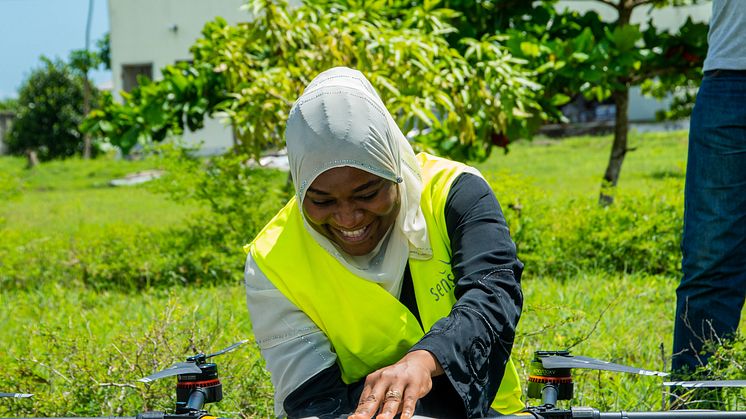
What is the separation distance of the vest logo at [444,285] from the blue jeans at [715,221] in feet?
3.34

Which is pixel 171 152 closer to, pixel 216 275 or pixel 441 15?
pixel 216 275

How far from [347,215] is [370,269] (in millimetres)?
196

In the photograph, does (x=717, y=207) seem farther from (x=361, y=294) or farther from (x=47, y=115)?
(x=47, y=115)

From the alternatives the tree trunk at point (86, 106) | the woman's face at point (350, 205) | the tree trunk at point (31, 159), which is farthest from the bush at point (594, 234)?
the tree trunk at point (86, 106)

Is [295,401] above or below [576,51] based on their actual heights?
below

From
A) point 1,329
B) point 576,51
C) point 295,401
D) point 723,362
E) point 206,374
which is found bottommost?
point 1,329

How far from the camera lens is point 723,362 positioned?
9.07ft

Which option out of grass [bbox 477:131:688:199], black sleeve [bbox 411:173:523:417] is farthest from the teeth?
grass [bbox 477:131:688:199]

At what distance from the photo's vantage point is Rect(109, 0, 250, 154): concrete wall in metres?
17.7

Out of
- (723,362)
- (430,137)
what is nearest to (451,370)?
(723,362)

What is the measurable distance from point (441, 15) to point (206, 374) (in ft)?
13.6

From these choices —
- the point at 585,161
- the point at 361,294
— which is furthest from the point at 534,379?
the point at 585,161

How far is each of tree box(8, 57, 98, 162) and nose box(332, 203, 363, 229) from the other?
19.1 metres

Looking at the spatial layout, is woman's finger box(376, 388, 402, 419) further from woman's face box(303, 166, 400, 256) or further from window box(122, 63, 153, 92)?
window box(122, 63, 153, 92)
